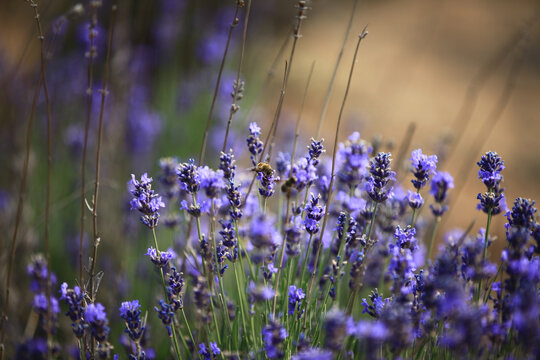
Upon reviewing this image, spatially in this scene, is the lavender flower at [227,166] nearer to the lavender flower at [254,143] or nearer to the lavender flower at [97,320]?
the lavender flower at [254,143]

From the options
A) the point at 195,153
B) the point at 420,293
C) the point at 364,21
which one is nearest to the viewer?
the point at 420,293

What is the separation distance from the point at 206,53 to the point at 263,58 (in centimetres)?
128

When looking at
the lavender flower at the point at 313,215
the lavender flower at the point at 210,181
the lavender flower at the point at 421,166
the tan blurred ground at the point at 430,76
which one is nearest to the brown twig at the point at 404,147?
the lavender flower at the point at 421,166

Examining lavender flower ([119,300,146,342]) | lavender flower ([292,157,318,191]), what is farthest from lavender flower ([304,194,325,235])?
lavender flower ([119,300,146,342])

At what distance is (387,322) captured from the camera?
3.22ft

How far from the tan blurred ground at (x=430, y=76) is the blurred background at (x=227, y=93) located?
3 centimetres

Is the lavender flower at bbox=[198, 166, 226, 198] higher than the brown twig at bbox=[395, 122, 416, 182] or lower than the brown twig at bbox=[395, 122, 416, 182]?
lower

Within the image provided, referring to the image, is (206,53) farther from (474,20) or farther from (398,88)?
(474,20)

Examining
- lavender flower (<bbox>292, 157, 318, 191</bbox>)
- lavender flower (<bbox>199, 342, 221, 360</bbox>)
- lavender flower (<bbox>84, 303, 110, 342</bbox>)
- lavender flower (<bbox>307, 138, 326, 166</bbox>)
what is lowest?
lavender flower (<bbox>199, 342, 221, 360</bbox>)

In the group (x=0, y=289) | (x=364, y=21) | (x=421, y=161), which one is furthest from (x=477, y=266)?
(x=364, y=21)

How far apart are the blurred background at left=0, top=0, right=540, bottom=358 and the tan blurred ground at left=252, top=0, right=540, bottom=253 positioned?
0.09 feet

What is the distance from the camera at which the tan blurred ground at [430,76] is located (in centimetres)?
538

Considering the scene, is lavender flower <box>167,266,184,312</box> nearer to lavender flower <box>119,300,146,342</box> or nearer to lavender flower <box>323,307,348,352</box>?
lavender flower <box>119,300,146,342</box>

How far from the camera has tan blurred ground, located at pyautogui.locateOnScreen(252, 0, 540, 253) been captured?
17.7 ft
